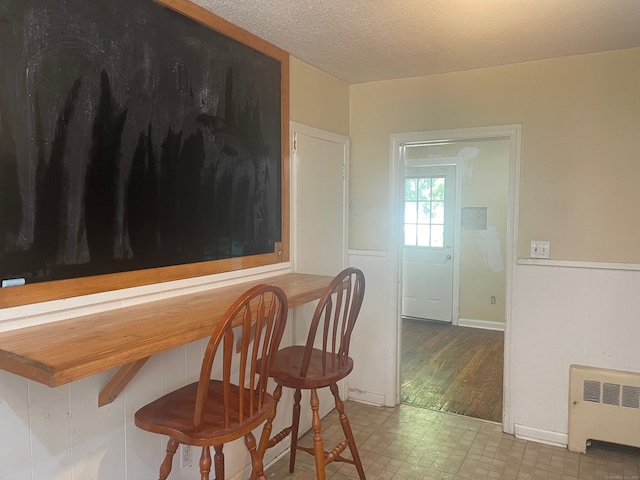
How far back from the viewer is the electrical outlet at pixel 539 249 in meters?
2.80

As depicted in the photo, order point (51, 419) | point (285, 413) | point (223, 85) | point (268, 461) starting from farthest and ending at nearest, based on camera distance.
A: 1. point (285, 413)
2. point (268, 461)
3. point (223, 85)
4. point (51, 419)

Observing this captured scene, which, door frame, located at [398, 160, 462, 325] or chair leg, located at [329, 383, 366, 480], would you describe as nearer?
chair leg, located at [329, 383, 366, 480]

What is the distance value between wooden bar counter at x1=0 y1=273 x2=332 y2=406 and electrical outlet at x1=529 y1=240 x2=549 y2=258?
1663 mm

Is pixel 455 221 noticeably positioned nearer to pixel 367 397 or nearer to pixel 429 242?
pixel 429 242

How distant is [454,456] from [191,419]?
5.78 ft

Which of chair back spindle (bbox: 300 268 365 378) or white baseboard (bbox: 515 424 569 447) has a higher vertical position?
chair back spindle (bbox: 300 268 365 378)

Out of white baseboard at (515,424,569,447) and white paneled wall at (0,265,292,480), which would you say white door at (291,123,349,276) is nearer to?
white paneled wall at (0,265,292,480)

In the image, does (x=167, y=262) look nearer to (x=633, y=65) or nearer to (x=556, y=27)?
(x=556, y=27)

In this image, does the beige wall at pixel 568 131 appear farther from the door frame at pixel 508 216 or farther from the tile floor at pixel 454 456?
the tile floor at pixel 454 456

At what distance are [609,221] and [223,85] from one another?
2.24 meters

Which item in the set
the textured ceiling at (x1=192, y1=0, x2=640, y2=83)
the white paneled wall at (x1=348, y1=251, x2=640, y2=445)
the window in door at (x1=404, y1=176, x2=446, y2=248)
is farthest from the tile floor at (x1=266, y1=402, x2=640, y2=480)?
the window in door at (x1=404, y1=176, x2=446, y2=248)

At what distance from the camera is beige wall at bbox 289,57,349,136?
2.77 meters

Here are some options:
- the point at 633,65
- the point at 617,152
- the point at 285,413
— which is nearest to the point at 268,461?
the point at 285,413

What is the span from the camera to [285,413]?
275 cm
